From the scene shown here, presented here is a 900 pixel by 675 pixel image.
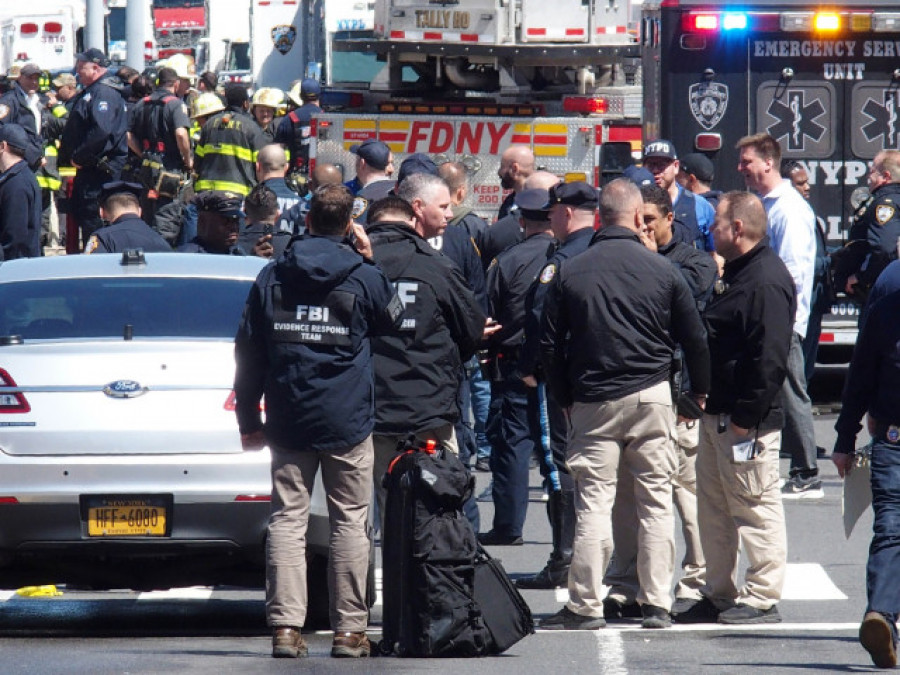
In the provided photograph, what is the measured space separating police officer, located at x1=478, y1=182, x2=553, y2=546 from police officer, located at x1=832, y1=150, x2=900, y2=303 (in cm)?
324

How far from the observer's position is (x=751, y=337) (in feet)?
25.2

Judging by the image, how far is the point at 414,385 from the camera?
7.73 metres

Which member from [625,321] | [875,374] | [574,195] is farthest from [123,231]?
[875,374]

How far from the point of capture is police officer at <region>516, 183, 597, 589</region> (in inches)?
342

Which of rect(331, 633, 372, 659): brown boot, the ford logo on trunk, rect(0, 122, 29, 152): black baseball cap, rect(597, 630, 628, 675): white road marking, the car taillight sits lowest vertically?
rect(597, 630, 628, 675): white road marking

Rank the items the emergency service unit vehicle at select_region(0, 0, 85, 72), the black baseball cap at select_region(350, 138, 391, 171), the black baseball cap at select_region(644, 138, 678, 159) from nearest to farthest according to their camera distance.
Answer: the black baseball cap at select_region(350, 138, 391, 171)
the black baseball cap at select_region(644, 138, 678, 159)
the emergency service unit vehicle at select_region(0, 0, 85, 72)

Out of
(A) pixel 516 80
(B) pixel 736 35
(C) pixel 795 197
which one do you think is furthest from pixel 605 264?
(A) pixel 516 80

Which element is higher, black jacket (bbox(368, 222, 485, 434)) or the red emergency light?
the red emergency light

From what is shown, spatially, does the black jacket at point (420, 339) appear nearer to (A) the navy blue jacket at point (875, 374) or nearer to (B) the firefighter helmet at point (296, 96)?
(A) the navy blue jacket at point (875, 374)

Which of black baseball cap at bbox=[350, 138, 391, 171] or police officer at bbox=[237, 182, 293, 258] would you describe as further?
black baseball cap at bbox=[350, 138, 391, 171]

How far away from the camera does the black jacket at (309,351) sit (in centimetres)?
701

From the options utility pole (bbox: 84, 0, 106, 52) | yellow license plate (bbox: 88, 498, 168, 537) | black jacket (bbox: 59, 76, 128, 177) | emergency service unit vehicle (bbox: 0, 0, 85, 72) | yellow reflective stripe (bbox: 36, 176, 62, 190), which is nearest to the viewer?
yellow license plate (bbox: 88, 498, 168, 537)

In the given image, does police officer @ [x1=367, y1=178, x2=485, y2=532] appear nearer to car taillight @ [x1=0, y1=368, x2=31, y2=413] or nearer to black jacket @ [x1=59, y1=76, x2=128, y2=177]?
car taillight @ [x1=0, y1=368, x2=31, y2=413]

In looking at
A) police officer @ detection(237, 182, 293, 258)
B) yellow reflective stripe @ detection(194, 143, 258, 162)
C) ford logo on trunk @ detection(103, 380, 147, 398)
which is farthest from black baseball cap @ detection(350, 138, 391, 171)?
yellow reflective stripe @ detection(194, 143, 258, 162)
